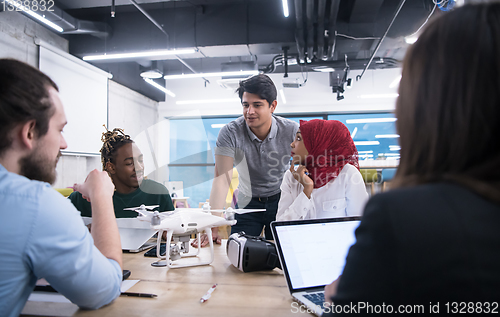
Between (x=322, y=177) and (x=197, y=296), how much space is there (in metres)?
1.07

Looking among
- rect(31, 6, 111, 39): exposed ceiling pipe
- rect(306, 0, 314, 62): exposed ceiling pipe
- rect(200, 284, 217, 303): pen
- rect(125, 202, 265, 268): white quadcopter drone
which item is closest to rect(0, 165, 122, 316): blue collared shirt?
rect(200, 284, 217, 303): pen

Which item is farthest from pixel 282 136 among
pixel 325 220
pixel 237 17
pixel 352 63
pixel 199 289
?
pixel 352 63

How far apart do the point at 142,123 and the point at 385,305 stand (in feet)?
25.1

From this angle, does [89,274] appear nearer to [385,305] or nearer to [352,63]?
[385,305]

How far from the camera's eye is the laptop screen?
894 mm

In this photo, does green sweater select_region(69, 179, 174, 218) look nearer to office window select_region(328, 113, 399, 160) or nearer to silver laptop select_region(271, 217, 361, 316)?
silver laptop select_region(271, 217, 361, 316)

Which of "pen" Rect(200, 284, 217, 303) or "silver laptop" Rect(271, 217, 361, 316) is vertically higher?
A: "silver laptop" Rect(271, 217, 361, 316)

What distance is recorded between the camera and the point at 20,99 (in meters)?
0.69

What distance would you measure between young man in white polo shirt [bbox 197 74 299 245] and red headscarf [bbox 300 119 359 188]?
0.44m

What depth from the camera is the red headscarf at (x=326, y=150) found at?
1744 millimetres

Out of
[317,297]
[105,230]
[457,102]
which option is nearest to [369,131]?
[317,297]

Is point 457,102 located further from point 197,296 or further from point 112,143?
point 112,143

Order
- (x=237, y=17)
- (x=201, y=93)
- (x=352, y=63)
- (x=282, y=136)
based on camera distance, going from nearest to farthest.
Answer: (x=282, y=136), (x=237, y=17), (x=352, y=63), (x=201, y=93)

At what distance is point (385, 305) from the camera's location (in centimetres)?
41
